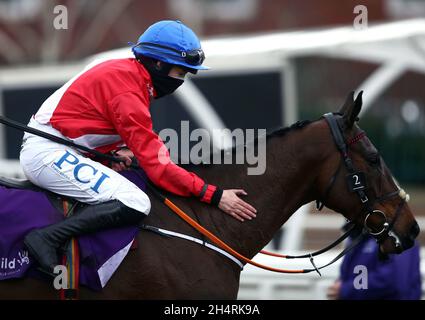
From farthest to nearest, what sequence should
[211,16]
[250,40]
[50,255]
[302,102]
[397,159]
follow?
[211,16], [302,102], [397,159], [250,40], [50,255]

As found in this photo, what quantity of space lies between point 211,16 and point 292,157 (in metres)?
22.2

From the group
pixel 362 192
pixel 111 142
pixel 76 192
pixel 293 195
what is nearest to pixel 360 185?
pixel 362 192

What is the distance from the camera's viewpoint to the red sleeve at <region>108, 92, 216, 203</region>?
16.2ft

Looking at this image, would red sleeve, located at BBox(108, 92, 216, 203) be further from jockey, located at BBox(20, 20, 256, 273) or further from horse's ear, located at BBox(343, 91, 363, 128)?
horse's ear, located at BBox(343, 91, 363, 128)

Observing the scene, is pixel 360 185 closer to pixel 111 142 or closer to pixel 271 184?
pixel 271 184

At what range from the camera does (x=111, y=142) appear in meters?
5.26

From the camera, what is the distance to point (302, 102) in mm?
22656

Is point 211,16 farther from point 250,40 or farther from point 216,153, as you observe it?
point 216,153

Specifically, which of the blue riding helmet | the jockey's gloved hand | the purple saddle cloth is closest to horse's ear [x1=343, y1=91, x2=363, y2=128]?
the jockey's gloved hand

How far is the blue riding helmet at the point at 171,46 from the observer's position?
5148 millimetres

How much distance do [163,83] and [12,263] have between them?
1.36 meters

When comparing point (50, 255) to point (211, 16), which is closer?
point (50, 255)

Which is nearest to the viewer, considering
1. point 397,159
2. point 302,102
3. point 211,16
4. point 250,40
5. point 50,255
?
point 50,255
